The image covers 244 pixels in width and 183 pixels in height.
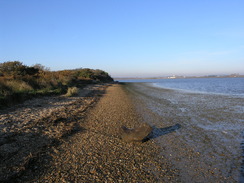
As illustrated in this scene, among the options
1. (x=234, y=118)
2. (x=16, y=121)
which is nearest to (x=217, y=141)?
(x=234, y=118)

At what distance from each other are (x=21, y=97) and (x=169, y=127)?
32.7 feet

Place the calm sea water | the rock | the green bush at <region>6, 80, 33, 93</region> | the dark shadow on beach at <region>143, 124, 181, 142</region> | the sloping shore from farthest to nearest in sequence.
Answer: the calm sea water < the green bush at <region>6, 80, 33, 93</region> < the dark shadow on beach at <region>143, 124, 181, 142</region> < the rock < the sloping shore

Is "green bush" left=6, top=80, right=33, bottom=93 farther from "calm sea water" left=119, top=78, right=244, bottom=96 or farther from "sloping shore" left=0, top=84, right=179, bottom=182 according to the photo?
"calm sea water" left=119, top=78, right=244, bottom=96

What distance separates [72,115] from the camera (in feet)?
30.1

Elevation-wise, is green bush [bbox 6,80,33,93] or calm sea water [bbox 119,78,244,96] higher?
green bush [bbox 6,80,33,93]

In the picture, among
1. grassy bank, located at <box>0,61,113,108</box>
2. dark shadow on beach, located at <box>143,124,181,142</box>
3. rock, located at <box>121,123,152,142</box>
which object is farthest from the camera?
grassy bank, located at <box>0,61,113,108</box>

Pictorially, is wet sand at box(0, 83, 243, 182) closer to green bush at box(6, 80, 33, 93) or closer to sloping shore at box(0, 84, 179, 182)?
sloping shore at box(0, 84, 179, 182)

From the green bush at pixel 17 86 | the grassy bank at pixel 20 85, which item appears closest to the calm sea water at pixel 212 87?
the grassy bank at pixel 20 85

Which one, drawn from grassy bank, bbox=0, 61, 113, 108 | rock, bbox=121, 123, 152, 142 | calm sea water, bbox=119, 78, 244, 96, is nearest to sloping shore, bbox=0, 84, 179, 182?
rock, bbox=121, 123, 152, 142

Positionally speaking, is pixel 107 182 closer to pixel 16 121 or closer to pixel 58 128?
pixel 58 128

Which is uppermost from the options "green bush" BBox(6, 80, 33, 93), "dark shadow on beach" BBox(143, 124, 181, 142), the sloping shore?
"green bush" BBox(6, 80, 33, 93)

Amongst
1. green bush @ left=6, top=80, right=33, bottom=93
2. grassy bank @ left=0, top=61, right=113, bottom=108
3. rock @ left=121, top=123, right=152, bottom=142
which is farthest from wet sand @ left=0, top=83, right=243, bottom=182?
green bush @ left=6, top=80, right=33, bottom=93

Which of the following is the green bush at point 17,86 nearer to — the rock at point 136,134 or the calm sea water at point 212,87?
the rock at point 136,134

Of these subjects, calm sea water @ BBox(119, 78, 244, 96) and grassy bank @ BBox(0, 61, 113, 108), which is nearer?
grassy bank @ BBox(0, 61, 113, 108)
